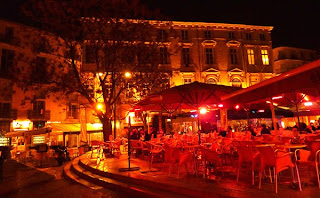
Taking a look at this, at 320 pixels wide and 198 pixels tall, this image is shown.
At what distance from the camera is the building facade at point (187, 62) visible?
27391 millimetres

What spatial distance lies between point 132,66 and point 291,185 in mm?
12548

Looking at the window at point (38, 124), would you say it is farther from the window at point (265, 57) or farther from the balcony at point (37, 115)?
the window at point (265, 57)

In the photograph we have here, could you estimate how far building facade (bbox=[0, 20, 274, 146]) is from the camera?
27.4 m

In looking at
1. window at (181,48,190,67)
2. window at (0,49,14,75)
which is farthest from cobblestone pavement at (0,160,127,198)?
window at (181,48,190,67)

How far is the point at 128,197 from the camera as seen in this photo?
20.5ft

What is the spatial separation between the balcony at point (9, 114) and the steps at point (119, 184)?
68.6 ft

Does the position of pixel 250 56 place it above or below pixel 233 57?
above

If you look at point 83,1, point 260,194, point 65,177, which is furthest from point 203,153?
point 83,1

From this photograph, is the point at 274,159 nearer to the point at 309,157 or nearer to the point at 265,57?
the point at 309,157

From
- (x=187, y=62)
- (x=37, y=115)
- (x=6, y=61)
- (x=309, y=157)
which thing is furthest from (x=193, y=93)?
(x=6, y=61)

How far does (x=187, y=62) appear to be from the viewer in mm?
30281

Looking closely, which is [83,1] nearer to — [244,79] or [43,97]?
[43,97]

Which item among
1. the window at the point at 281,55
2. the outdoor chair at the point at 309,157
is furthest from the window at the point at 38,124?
the window at the point at 281,55

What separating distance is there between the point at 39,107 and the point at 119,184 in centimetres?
2611
